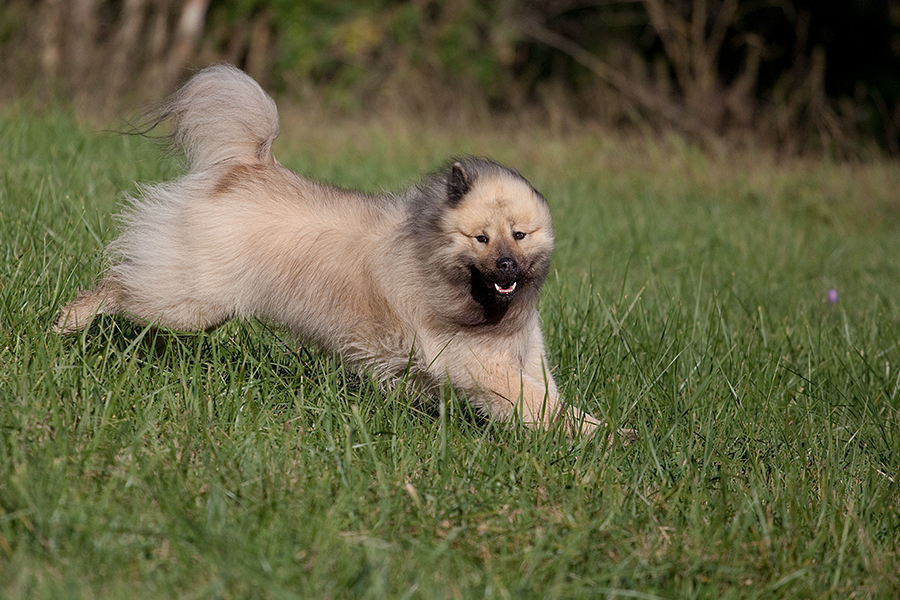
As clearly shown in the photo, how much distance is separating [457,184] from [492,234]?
265 millimetres

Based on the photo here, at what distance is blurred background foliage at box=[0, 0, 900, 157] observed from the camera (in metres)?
11.9

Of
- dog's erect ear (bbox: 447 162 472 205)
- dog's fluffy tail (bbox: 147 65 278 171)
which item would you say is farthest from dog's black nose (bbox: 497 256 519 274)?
dog's fluffy tail (bbox: 147 65 278 171)

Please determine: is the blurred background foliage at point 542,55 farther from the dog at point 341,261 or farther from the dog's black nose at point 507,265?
the dog's black nose at point 507,265

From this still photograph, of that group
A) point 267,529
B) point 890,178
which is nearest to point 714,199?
point 890,178

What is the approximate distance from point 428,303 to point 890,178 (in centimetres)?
857

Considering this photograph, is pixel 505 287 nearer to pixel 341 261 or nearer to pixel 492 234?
pixel 492 234

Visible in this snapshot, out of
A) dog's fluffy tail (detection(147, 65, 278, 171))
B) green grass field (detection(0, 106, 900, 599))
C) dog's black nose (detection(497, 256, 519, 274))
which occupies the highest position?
dog's fluffy tail (detection(147, 65, 278, 171))

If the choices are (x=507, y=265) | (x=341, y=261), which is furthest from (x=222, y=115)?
(x=507, y=265)

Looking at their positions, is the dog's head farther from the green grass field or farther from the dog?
the green grass field

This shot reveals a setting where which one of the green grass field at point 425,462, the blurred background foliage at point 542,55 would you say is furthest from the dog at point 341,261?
the blurred background foliage at point 542,55

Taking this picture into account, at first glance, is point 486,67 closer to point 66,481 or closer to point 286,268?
point 286,268

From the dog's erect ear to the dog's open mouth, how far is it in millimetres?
402

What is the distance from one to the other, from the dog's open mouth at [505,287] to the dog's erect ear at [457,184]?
0.40m

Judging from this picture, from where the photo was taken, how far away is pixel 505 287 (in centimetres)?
365
